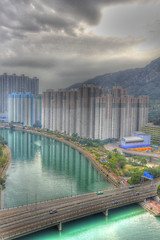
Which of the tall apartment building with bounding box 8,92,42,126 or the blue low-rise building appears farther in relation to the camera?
the tall apartment building with bounding box 8,92,42,126

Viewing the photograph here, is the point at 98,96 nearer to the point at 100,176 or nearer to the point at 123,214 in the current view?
the point at 100,176

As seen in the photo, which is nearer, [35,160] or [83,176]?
[83,176]

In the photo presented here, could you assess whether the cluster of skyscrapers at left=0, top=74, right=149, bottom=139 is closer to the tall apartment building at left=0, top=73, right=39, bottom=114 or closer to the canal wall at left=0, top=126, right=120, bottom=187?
the canal wall at left=0, top=126, right=120, bottom=187

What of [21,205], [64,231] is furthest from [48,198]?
[64,231]

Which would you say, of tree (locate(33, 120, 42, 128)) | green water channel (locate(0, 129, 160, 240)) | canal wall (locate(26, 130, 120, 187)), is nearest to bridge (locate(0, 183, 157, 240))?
green water channel (locate(0, 129, 160, 240))

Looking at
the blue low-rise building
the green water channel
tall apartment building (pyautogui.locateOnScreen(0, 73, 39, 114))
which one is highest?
tall apartment building (pyautogui.locateOnScreen(0, 73, 39, 114))

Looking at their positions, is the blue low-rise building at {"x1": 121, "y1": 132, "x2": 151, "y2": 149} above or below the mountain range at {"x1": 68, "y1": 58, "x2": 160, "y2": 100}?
below

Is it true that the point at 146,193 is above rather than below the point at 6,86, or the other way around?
below

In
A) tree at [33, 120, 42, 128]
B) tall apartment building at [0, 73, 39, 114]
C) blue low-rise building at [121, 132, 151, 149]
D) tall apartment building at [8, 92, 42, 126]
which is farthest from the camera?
tall apartment building at [0, 73, 39, 114]
